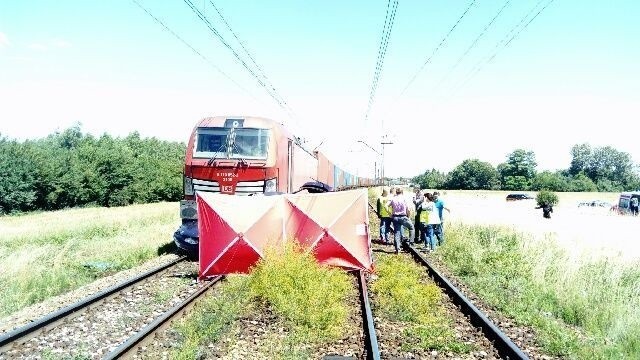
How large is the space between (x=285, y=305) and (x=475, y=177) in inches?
5657

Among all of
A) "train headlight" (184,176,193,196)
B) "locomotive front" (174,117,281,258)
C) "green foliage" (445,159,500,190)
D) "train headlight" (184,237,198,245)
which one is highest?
"green foliage" (445,159,500,190)

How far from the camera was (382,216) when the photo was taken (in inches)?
601

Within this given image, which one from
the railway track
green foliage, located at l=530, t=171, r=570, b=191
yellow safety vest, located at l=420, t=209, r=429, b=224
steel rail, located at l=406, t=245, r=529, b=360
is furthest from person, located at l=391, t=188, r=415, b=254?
green foliage, located at l=530, t=171, r=570, b=191

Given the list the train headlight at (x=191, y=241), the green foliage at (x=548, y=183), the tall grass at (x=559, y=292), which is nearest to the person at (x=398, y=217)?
the tall grass at (x=559, y=292)

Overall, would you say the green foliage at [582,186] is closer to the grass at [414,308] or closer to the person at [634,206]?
the person at [634,206]

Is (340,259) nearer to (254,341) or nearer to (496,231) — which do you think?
(254,341)

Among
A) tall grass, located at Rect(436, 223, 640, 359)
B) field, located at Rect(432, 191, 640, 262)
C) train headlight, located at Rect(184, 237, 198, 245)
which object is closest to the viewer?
tall grass, located at Rect(436, 223, 640, 359)

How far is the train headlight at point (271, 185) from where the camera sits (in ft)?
44.3

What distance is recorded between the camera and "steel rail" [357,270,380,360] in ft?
18.5

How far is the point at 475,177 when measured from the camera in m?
143

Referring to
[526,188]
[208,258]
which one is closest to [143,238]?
[208,258]

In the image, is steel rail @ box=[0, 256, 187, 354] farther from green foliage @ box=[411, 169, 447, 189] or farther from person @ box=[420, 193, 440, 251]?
green foliage @ box=[411, 169, 447, 189]

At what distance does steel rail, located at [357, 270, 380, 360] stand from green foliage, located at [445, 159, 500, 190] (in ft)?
458

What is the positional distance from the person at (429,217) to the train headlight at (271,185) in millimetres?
4545
